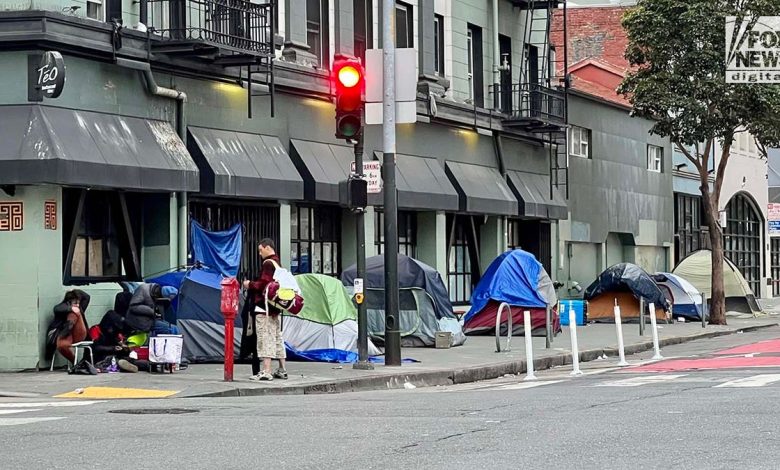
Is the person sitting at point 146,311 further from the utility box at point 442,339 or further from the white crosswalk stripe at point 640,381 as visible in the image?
the utility box at point 442,339

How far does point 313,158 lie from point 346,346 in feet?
16.1

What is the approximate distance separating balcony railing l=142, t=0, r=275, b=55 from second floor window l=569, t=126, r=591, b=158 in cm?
1755

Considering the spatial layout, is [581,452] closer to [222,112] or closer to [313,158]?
[222,112]

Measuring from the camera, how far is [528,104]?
3503 cm

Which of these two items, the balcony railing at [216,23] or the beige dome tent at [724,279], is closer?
the balcony railing at [216,23]

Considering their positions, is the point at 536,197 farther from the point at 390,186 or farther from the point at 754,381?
the point at 754,381

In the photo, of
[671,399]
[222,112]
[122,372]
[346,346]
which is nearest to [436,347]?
[346,346]

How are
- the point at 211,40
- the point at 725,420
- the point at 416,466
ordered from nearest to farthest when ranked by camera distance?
the point at 416,466
the point at 725,420
the point at 211,40

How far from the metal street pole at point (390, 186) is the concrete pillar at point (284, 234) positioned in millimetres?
5358

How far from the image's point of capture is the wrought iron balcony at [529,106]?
33844mm

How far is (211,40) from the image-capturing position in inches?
844

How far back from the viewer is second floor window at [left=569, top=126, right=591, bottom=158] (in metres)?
39.2

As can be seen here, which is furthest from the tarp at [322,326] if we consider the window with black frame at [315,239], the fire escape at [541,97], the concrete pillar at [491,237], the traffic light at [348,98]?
the fire escape at [541,97]

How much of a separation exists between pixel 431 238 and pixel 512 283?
3.27 meters
